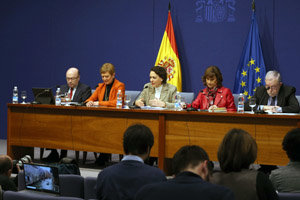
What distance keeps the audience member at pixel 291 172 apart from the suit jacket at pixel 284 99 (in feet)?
9.02

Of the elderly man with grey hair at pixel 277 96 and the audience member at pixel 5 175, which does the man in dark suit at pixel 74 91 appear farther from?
the audience member at pixel 5 175

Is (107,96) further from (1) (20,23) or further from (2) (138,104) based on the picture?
(1) (20,23)

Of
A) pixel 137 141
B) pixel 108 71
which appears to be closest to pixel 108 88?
pixel 108 71

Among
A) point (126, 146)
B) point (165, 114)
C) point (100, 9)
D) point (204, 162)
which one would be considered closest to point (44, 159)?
point (165, 114)

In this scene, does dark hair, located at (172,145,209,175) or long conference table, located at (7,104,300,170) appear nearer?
dark hair, located at (172,145,209,175)

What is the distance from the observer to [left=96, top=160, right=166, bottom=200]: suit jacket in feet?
8.14

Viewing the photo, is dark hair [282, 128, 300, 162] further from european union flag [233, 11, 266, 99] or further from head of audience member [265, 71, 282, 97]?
european union flag [233, 11, 266, 99]

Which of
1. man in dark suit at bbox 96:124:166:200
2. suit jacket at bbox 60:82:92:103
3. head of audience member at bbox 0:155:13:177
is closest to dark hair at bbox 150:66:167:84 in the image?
suit jacket at bbox 60:82:92:103

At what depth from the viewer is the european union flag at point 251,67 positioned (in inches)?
272

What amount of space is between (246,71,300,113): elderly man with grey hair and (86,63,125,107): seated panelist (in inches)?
67.8

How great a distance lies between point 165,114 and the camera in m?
5.36

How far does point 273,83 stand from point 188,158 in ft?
12.4

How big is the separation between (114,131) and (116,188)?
313cm

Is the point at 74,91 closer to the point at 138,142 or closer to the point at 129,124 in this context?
the point at 129,124
